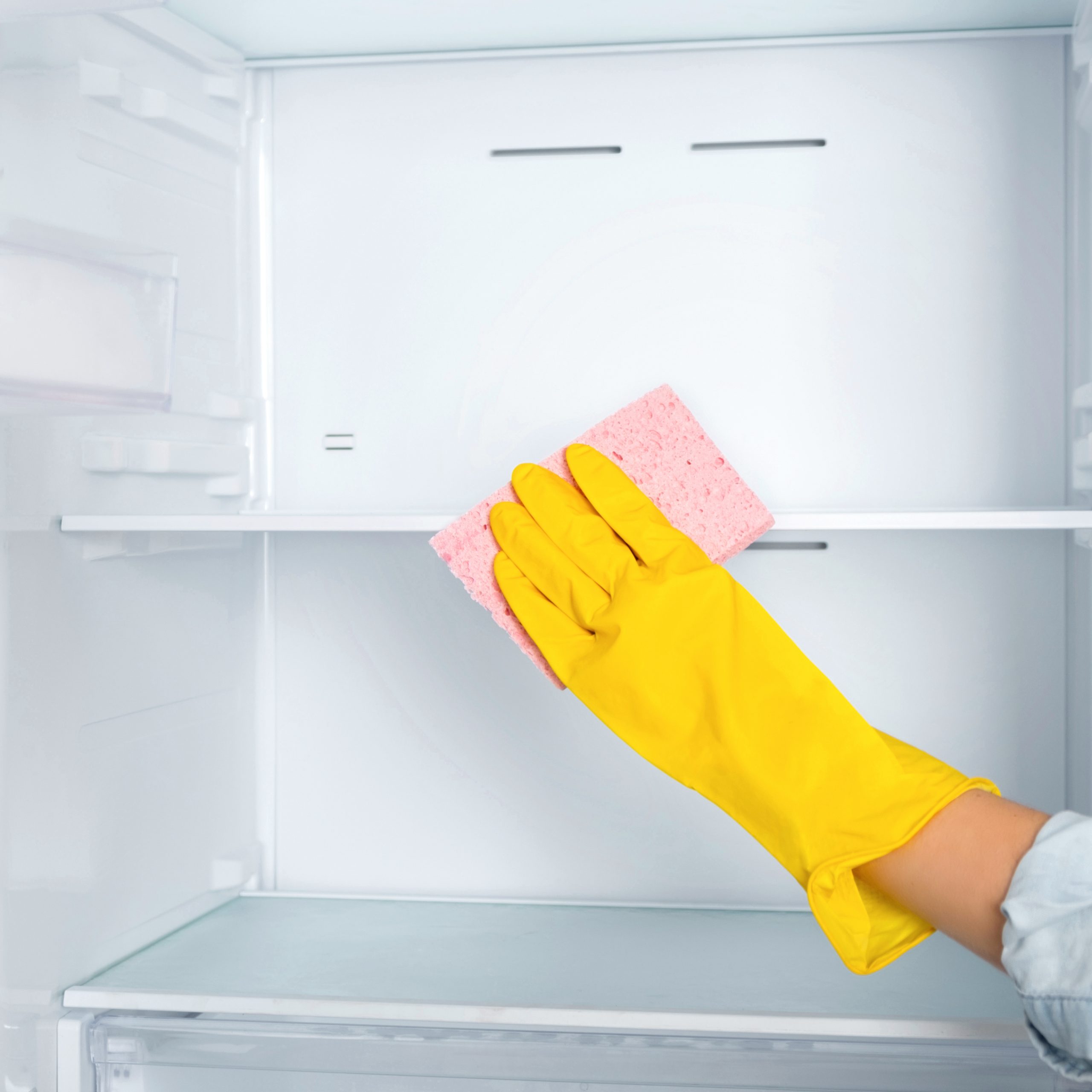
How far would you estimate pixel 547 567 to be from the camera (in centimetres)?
97

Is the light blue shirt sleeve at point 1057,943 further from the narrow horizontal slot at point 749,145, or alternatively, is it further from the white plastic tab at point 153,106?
the white plastic tab at point 153,106

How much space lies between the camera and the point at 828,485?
4.21 feet

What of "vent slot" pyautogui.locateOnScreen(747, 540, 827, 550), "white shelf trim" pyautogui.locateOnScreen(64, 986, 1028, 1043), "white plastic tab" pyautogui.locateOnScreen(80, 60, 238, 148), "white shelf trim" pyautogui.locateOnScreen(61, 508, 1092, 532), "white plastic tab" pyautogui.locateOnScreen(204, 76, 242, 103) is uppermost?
"white plastic tab" pyautogui.locateOnScreen(204, 76, 242, 103)

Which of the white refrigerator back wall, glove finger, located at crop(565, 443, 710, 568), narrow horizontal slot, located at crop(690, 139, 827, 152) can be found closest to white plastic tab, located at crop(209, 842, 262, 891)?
the white refrigerator back wall

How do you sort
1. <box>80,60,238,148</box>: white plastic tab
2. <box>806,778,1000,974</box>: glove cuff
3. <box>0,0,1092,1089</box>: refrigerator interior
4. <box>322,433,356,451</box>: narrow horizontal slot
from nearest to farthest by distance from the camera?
<box>806,778,1000,974</box>: glove cuff → <box>80,60,238,148</box>: white plastic tab → <box>0,0,1092,1089</box>: refrigerator interior → <box>322,433,356,451</box>: narrow horizontal slot

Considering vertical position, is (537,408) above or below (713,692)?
above

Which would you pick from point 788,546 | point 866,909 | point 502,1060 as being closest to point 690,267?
point 788,546

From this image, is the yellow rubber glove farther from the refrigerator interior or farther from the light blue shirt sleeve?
the refrigerator interior

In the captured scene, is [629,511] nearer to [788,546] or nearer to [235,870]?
[788,546]

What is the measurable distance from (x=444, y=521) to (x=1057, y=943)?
602 mm

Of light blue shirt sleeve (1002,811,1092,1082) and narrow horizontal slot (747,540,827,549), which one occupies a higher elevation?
narrow horizontal slot (747,540,827,549)

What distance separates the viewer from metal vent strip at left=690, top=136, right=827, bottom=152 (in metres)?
1.28

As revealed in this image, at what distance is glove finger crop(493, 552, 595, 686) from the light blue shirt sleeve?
394 mm

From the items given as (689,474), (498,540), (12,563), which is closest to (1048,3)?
(689,474)
